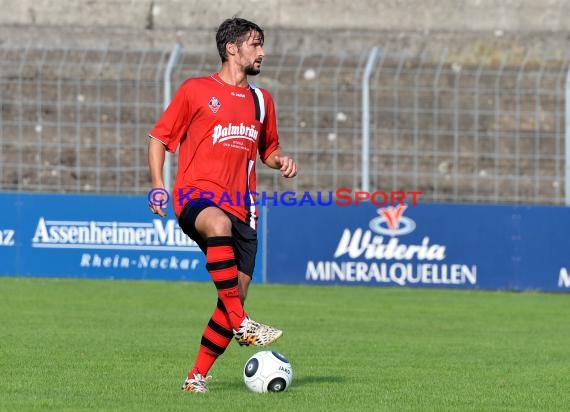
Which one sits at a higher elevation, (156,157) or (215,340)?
(156,157)

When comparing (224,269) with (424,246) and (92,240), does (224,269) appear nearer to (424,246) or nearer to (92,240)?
(424,246)

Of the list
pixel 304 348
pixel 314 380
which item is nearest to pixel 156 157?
pixel 314 380

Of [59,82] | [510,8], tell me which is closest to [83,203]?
[59,82]

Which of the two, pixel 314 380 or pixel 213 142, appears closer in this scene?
pixel 213 142

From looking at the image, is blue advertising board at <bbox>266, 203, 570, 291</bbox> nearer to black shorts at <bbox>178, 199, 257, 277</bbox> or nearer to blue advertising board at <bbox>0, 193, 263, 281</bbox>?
blue advertising board at <bbox>0, 193, 263, 281</bbox>

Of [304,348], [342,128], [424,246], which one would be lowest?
[304,348]

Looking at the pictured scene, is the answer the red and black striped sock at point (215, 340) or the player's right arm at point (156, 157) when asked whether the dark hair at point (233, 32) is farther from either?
the red and black striped sock at point (215, 340)

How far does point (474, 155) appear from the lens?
18156 mm

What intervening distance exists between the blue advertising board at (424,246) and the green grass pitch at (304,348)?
0.28 m

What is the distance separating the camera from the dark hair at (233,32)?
24.9ft

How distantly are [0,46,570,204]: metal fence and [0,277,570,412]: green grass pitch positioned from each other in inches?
97.0

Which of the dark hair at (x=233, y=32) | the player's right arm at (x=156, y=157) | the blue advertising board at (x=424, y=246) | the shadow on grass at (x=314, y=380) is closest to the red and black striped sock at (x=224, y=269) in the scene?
the player's right arm at (x=156, y=157)

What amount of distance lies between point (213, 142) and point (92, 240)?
31.8 ft

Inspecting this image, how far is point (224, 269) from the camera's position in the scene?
23.9 feet
